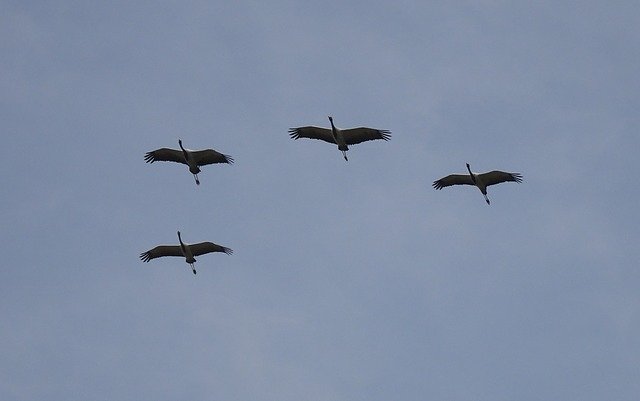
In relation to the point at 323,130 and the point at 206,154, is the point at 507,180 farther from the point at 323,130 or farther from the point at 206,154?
the point at 206,154

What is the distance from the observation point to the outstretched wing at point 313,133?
87.6 m

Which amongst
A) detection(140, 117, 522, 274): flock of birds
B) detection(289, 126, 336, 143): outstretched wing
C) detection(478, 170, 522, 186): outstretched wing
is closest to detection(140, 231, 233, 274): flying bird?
detection(140, 117, 522, 274): flock of birds

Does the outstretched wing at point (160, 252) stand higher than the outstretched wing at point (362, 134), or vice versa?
the outstretched wing at point (362, 134)

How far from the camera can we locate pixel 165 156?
294ft

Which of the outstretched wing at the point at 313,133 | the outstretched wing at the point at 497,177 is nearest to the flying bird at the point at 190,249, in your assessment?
the outstretched wing at the point at 313,133

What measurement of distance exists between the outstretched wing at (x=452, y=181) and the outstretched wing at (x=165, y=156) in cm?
1656

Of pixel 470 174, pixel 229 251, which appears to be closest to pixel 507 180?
pixel 470 174

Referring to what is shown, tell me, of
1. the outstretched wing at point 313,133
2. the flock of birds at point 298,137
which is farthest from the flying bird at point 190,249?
the outstretched wing at point 313,133

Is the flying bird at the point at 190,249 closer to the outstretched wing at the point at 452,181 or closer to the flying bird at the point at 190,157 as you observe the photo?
the flying bird at the point at 190,157

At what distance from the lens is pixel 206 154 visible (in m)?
88.9

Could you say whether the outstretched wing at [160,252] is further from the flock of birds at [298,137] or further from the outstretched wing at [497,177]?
the outstretched wing at [497,177]

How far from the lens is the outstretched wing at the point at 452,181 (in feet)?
299

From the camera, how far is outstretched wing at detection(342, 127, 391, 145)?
86438 mm

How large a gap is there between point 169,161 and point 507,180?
69.5 feet
